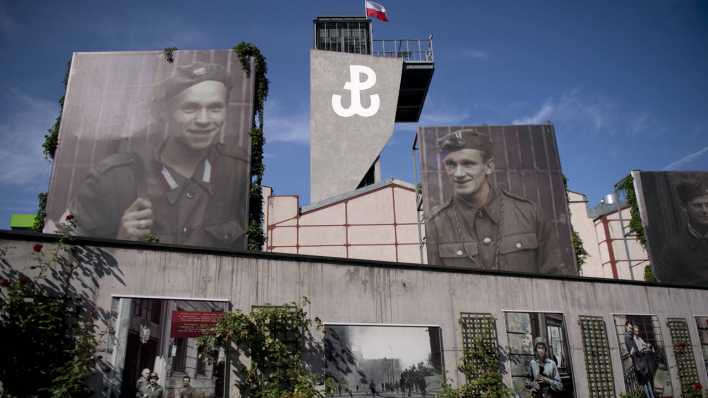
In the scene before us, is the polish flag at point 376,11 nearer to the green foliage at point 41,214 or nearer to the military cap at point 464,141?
the military cap at point 464,141

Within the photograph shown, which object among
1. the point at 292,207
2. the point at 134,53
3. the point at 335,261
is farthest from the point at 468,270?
the point at 134,53

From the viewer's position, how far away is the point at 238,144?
2177 centimetres

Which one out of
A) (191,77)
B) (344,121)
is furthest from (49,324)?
(344,121)

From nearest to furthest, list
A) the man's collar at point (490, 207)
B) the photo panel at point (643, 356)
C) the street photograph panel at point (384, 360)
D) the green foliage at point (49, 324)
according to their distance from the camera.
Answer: the green foliage at point (49, 324)
the street photograph panel at point (384, 360)
the photo panel at point (643, 356)
the man's collar at point (490, 207)

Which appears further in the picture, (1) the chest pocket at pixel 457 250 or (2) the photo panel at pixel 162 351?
(1) the chest pocket at pixel 457 250

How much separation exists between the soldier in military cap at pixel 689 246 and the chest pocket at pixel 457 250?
9.52 metres

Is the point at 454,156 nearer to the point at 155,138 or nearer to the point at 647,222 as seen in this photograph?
the point at 647,222

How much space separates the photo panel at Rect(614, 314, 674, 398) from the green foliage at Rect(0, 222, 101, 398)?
13458 millimetres

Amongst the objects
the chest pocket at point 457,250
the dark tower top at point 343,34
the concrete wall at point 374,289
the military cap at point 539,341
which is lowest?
the military cap at point 539,341

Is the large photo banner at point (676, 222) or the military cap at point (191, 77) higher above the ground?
the military cap at point (191, 77)

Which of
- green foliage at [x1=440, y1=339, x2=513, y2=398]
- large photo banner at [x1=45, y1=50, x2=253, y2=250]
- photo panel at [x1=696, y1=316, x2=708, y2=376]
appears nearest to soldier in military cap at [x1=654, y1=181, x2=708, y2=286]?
photo panel at [x1=696, y1=316, x2=708, y2=376]

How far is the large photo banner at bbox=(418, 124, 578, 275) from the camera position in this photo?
22875 mm

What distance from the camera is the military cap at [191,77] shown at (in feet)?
74.0

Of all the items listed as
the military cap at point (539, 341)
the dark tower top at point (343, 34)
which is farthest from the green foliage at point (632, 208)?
the dark tower top at point (343, 34)
